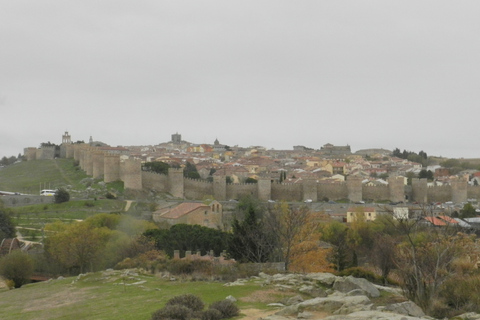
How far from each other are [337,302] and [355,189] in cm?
4339

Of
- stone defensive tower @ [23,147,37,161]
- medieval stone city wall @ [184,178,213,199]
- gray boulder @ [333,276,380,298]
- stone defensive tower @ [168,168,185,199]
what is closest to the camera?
gray boulder @ [333,276,380,298]

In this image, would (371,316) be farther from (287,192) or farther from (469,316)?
(287,192)

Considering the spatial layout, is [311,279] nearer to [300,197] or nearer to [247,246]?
[247,246]

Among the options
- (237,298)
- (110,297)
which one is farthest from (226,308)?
(110,297)

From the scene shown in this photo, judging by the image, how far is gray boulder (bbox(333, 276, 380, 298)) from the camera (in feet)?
46.1

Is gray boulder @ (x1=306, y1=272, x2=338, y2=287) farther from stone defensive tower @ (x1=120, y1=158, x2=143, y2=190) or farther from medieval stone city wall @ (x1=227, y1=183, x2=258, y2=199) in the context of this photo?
medieval stone city wall @ (x1=227, y1=183, x2=258, y2=199)

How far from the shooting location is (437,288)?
14.2 meters

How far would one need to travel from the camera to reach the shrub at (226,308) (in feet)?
39.3

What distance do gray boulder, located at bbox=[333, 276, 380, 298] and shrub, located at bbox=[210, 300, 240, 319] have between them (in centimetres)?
336

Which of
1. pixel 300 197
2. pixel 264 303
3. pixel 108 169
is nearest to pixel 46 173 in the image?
pixel 108 169

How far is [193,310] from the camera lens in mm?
12078

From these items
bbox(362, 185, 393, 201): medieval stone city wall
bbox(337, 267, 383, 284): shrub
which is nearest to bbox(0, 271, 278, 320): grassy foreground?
bbox(337, 267, 383, 284): shrub

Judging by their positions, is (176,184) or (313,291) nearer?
(313,291)

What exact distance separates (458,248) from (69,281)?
1265 centimetres
